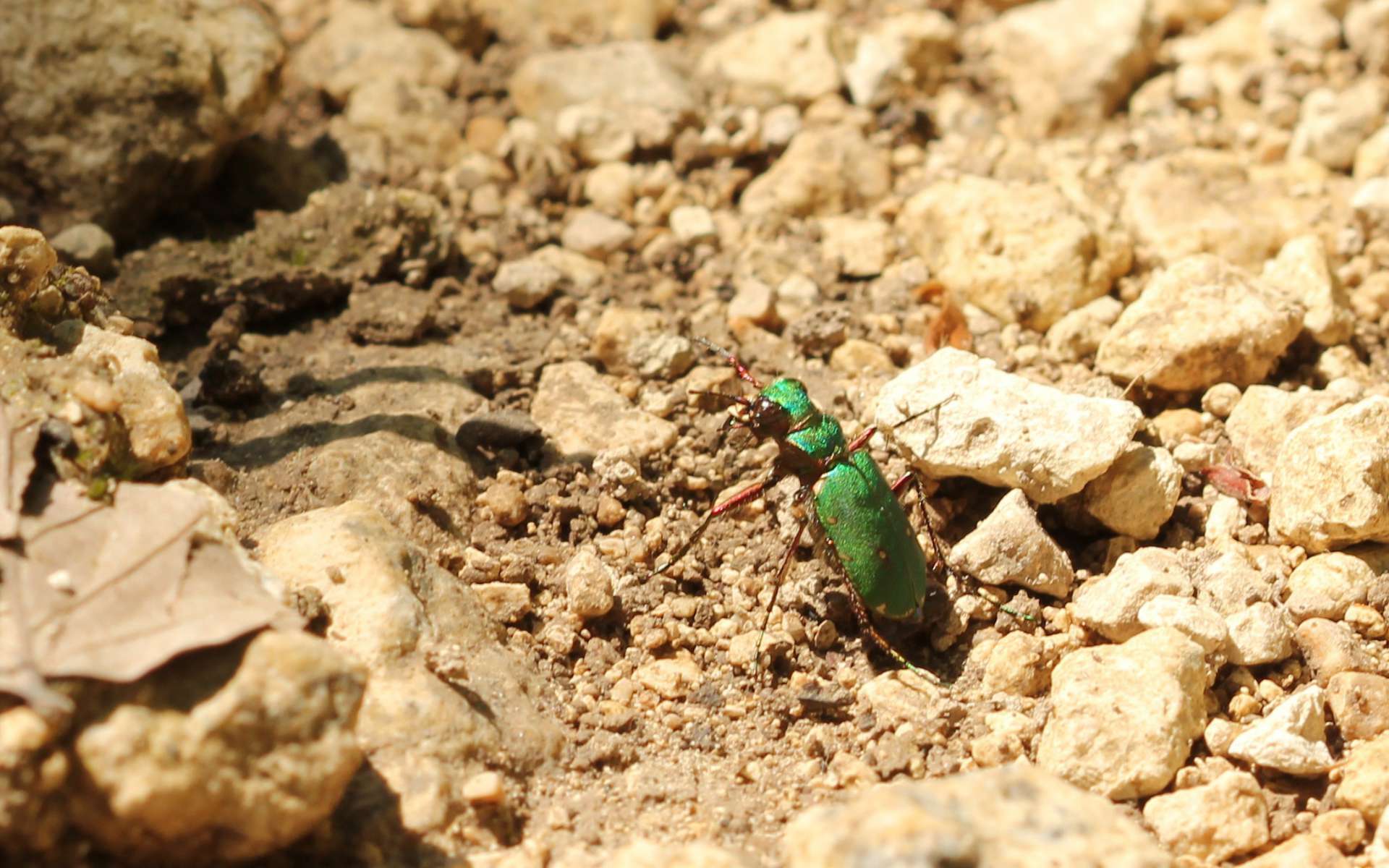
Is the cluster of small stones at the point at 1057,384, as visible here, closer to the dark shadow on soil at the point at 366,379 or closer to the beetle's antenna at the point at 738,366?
the beetle's antenna at the point at 738,366

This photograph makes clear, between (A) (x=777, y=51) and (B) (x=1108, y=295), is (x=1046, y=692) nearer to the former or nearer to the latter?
(B) (x=1108, y=295)

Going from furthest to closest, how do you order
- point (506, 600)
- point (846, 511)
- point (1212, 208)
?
point (1212, 208) → point (846, 511) → point (506, 600)

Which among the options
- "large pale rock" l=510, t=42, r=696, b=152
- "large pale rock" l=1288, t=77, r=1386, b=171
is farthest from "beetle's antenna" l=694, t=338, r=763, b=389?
"large pale rock" l=1288, t=77, r=1386, b=171

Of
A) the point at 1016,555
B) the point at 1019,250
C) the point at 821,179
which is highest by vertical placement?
the point at 821,179

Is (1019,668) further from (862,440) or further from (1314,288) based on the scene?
(1314,288)

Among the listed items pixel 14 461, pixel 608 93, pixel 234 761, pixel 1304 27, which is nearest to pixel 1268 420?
pixel 1304 27

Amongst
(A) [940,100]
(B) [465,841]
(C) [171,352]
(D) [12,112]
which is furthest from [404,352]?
(A) [940,100]

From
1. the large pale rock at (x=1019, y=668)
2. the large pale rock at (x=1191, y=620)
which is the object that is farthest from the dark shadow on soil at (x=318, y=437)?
the large pale rock at (x=1191, y=620)
